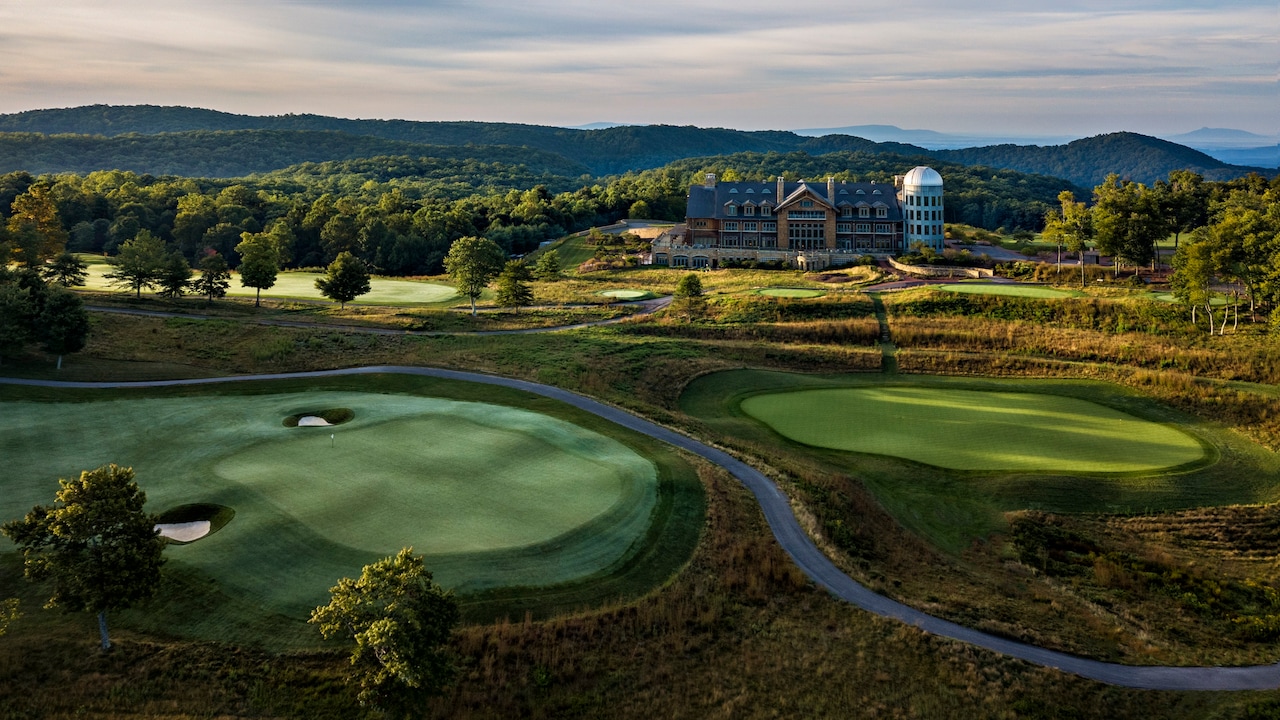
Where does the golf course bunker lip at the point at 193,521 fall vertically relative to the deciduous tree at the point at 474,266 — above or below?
below

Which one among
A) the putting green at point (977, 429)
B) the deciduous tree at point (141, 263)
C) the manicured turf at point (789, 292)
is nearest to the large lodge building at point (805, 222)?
the manicured turf at point (789, 292)

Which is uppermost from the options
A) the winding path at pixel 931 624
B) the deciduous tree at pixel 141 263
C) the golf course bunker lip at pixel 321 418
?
the deciduous tree at pixel 141 263

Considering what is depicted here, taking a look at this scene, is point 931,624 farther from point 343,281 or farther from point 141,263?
point 141,263

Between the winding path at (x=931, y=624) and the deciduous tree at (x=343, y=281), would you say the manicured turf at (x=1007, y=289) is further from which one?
the deciduous tree at (x=343, y=281)

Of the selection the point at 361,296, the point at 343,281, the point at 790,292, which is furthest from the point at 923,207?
the point at 343,281

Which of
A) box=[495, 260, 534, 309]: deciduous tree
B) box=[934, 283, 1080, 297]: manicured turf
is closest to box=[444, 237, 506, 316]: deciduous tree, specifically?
box=[495, 260, 534, 309]: deciduous tree

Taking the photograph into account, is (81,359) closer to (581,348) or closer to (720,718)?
(581,348)
